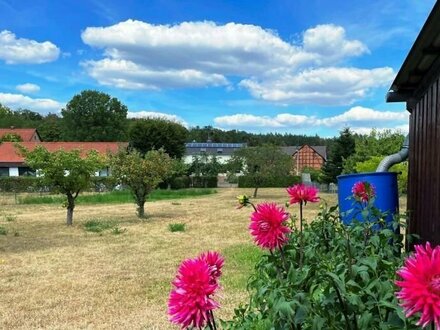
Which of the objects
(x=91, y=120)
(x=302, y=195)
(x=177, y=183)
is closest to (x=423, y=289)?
(x=302, y=195)

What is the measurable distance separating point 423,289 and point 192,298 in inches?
23.6

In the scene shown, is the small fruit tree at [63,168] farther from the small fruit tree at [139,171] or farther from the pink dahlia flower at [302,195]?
the pink dahlia flower at [302,195]

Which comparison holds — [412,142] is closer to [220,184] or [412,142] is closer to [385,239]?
[385,239]

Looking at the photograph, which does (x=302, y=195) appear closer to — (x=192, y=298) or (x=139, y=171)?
(x=192, y=298)

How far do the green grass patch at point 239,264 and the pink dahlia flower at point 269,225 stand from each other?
4.25 meters

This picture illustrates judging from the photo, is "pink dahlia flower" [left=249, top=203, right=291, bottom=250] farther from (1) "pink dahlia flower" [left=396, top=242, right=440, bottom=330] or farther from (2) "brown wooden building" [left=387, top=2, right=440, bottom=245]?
(2) "brown wooden building" [left=387, top=2, right=440, bottom=245]

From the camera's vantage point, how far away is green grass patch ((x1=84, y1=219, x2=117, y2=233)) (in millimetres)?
12410

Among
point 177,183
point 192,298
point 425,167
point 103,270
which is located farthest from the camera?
point 177,183

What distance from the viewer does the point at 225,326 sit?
8.71 ft

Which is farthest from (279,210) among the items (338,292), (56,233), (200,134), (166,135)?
(200,134)

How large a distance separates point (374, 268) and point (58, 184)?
13.4 metres

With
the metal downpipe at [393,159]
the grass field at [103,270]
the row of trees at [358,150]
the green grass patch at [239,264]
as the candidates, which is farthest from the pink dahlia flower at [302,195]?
the row of trees at [358,150]

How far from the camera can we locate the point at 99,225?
1344 centimetres

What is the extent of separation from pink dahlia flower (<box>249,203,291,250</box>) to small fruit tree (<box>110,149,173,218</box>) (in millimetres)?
13984
